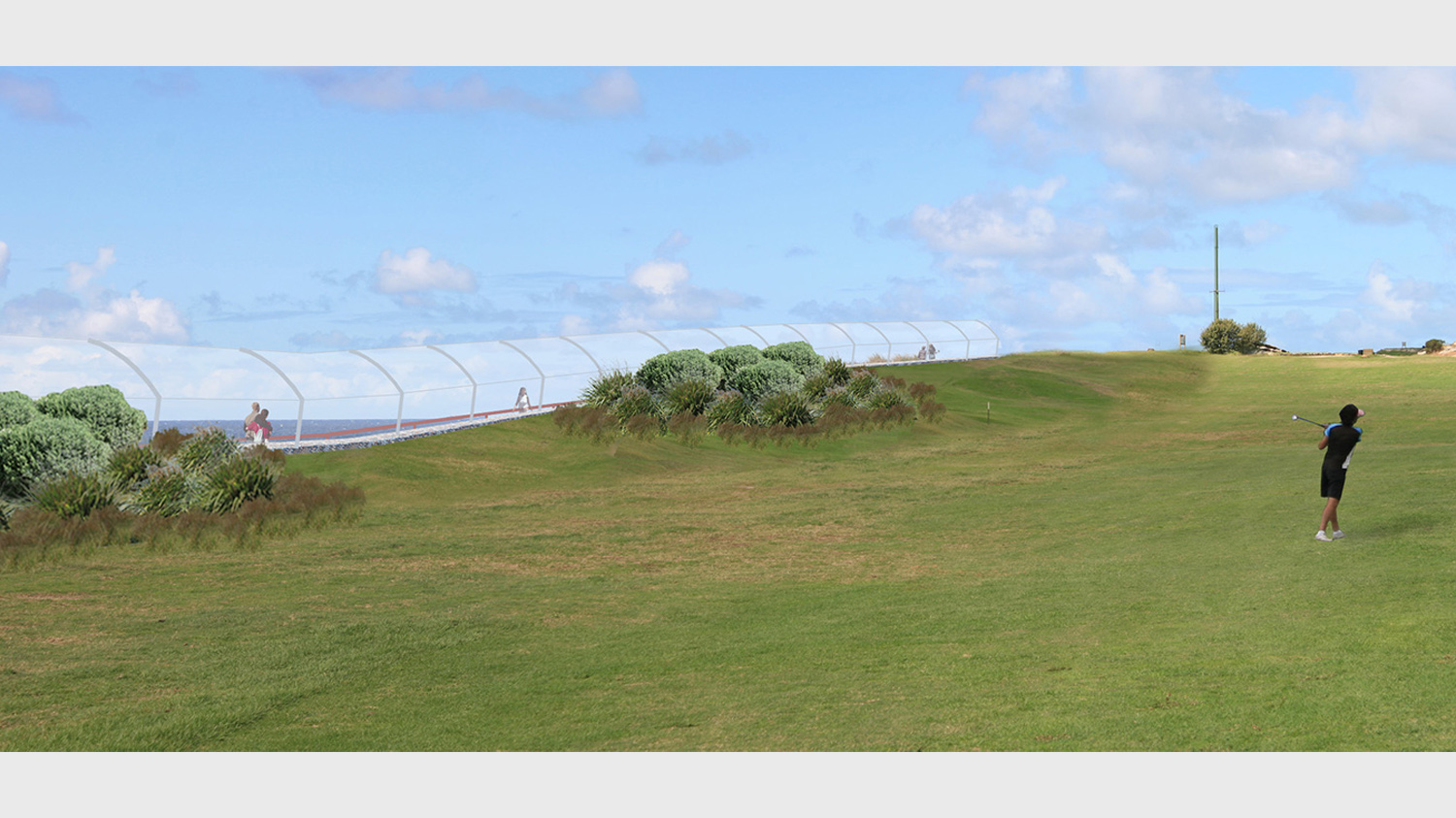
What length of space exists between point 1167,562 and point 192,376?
19.3m

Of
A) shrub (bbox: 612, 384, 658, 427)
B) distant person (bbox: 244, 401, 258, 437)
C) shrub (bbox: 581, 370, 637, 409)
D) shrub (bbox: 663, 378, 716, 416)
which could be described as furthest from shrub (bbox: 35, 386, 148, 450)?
shrub (bbox: 663, 378, 716, 416)

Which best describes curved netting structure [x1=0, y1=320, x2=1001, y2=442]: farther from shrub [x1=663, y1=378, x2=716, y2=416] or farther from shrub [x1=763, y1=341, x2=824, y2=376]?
shrub [x1=763, y1=341, x2=824, y2=376]

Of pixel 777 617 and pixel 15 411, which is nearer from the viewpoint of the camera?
pixel 777 617

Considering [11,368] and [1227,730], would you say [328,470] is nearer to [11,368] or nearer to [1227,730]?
[11,368]

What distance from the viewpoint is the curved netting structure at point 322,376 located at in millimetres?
22266

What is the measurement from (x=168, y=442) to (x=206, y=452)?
5.07ft

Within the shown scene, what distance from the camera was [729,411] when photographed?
2741 centimetres

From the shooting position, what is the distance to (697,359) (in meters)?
29.7

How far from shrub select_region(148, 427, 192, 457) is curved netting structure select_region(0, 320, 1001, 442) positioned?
1802 mm

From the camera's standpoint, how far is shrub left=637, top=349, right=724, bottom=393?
95.7 ft

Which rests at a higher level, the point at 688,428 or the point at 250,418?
the point at 250,418

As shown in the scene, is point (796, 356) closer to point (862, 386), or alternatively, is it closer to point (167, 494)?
point (862, 386)

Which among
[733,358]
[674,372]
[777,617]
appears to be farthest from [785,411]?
[777,617]

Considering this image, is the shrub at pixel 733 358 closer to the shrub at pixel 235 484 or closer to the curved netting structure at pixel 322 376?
the curved netting structure at pixel 322 376
